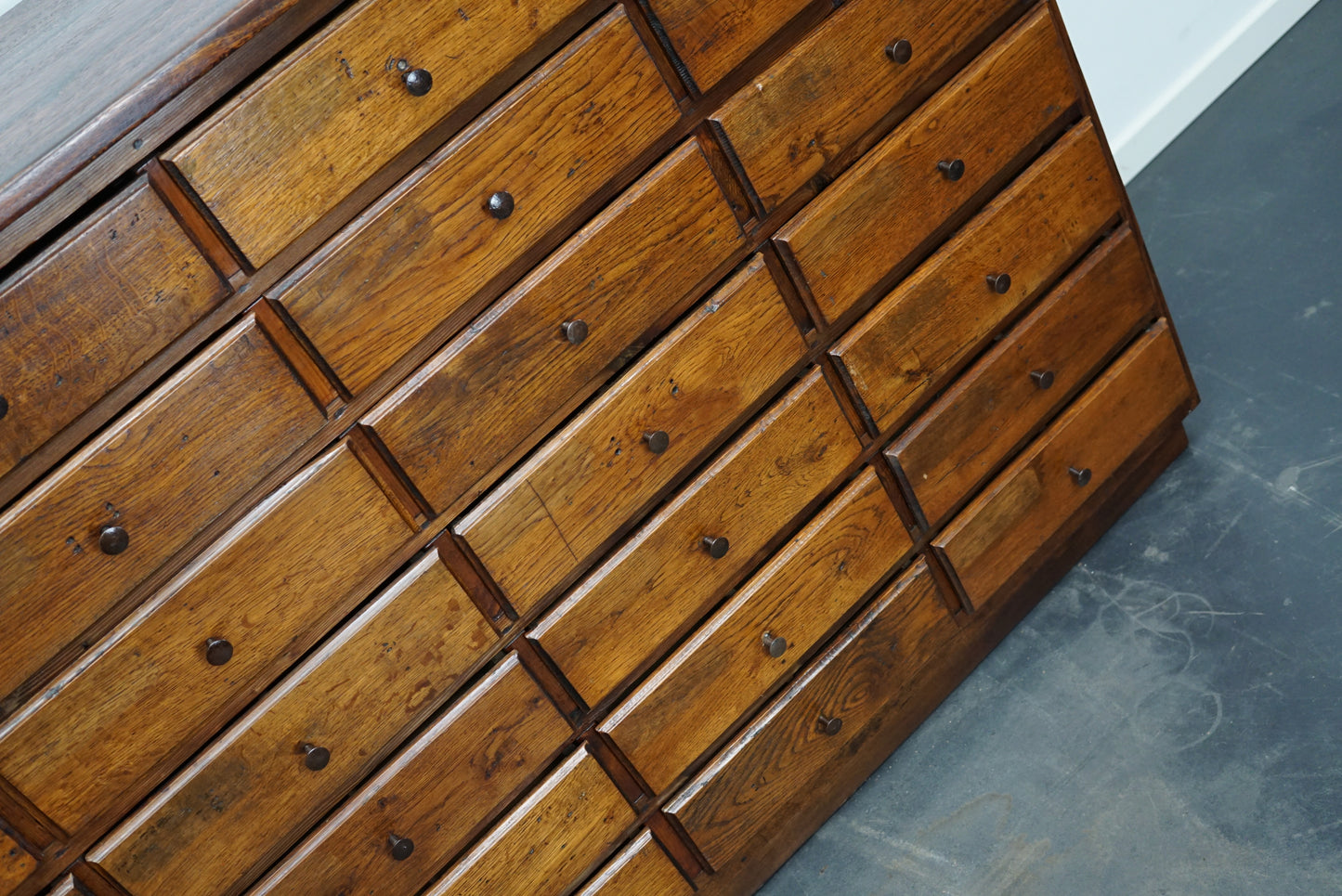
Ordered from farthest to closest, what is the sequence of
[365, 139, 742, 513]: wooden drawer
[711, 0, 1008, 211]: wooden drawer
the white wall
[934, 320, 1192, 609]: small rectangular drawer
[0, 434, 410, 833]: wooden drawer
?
the white wall < [934, 320, 1192, 609]: small rectangular drawer < [711, 0, 1008, 211]: wooden drawer < [365, 139, 742, 513]: wooden drawer < [0, 434, 410, 833]: wooden drawer

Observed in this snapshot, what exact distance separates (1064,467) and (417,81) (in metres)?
1.32

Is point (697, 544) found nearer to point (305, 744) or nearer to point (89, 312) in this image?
point (305, 744)

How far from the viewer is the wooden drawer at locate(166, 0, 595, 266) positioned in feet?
4.57

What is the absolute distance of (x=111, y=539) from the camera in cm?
141

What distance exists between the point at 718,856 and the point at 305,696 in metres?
0.74

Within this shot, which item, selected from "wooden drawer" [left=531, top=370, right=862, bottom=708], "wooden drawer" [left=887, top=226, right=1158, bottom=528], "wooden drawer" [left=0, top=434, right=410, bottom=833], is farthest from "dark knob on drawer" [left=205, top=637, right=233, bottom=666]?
"wooden drawer" [left=887, top=226, right=1158, bottom=528]

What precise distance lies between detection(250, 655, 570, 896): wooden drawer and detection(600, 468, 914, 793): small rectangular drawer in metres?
0.14

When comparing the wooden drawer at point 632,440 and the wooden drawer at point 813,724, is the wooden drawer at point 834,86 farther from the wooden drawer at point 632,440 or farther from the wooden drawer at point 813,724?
the wooden drawer at point 813,724

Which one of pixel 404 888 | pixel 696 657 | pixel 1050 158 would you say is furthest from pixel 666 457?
pixel 1050 158

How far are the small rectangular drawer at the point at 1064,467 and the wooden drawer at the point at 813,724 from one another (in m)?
0.10

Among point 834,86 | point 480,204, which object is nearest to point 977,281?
point 834,86

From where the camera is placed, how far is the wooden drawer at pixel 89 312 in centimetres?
133

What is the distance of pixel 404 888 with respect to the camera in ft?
5.72

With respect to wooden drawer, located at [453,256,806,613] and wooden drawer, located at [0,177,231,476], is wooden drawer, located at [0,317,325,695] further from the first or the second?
wooden drawer, located at [453,256,806,613]
